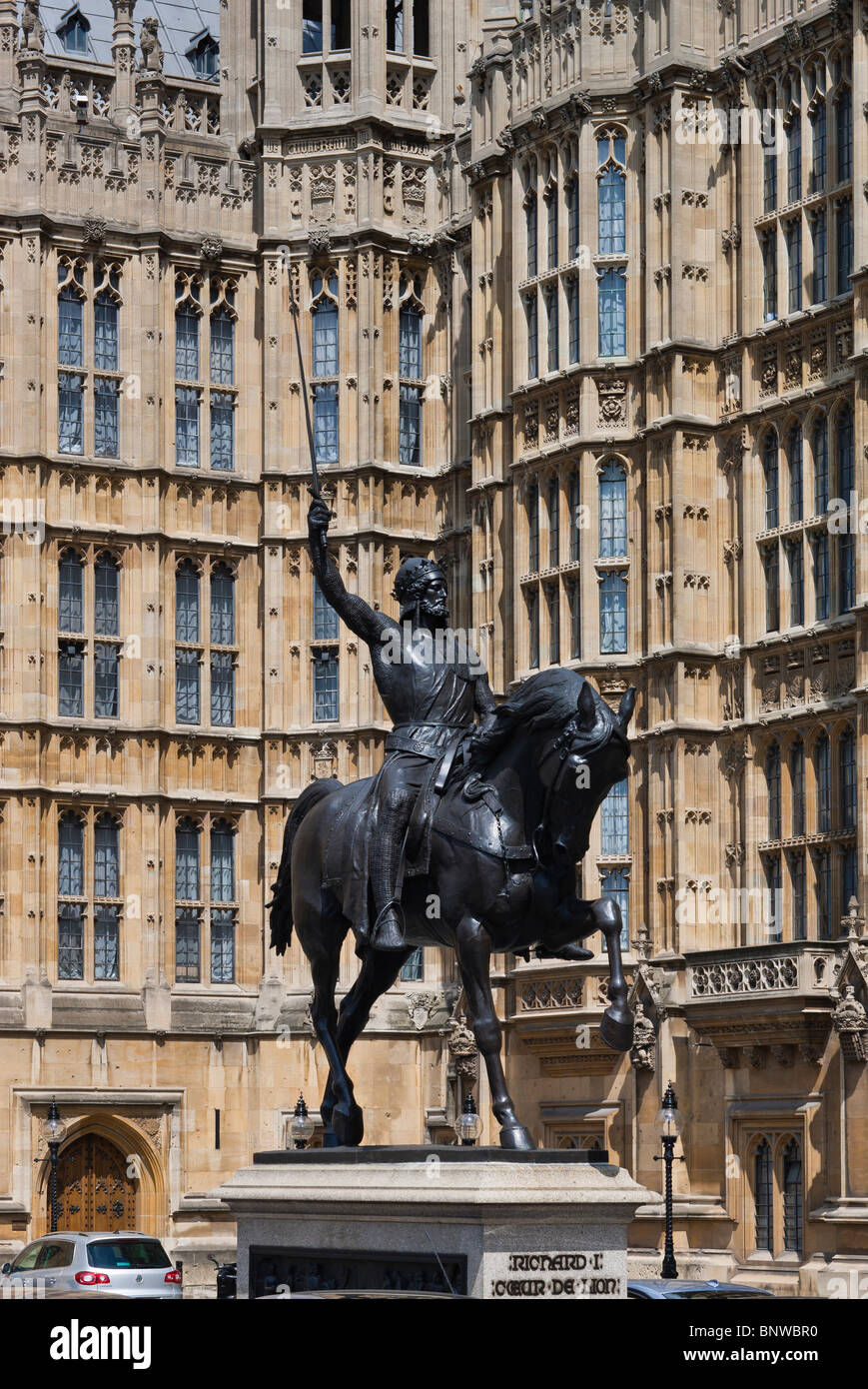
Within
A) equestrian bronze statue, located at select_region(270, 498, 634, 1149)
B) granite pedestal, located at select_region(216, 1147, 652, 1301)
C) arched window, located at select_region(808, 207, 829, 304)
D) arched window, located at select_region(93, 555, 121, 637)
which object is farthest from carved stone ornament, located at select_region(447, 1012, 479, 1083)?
granite pedestal, located at select_region(216, 1147, 652, 1301)

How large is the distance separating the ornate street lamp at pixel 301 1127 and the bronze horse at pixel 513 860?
73.1 feet

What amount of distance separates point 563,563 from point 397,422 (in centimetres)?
777

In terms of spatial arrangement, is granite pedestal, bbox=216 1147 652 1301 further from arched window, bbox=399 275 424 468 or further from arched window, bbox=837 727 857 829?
arched window, bbox=399 275 424 468

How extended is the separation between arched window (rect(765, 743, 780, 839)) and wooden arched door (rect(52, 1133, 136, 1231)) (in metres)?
13.9

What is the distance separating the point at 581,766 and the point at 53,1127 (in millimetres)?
28460

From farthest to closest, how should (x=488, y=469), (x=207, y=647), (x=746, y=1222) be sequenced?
(x=207, y=647) < (x=488, y=469) < (x=746, y=1222)

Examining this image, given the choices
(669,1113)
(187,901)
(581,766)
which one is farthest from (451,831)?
(187,901)

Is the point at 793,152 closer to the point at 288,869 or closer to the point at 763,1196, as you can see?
the point at 763,1196

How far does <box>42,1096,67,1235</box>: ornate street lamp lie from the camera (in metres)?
42.4

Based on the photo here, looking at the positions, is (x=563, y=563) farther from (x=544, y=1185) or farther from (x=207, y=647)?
(x=544, y=1185)

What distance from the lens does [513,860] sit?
16.0 metres

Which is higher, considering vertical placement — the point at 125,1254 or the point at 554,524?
the point at 554,524

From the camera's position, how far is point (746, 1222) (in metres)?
35.9
